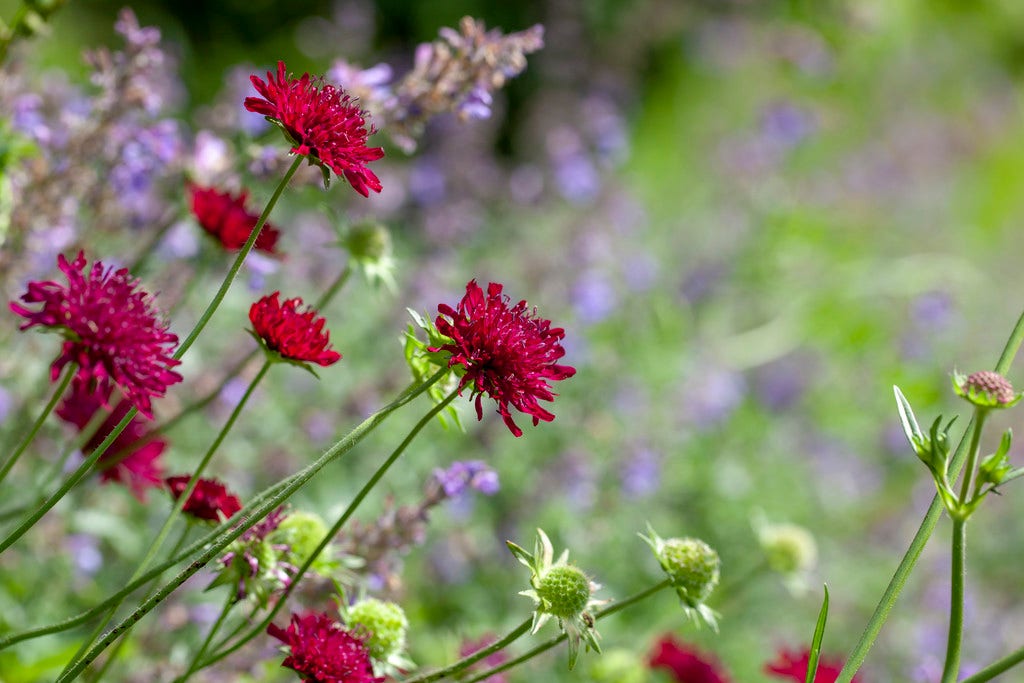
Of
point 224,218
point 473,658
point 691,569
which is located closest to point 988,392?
A: point 691,569

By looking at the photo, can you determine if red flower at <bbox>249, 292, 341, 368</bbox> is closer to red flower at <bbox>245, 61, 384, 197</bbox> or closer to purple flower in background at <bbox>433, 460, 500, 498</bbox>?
red flower at <bbox>245, 61, 384, 197</bbox>

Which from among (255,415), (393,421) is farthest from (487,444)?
(255,415)

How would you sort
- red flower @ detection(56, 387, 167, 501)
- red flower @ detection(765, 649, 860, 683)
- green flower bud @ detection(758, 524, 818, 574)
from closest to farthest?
red flower @ detection(56, 387, 167, 501) → red flower @ detection(765, 649, 860, 683) → green flower bud @ detection(758, 524, 818, 574)

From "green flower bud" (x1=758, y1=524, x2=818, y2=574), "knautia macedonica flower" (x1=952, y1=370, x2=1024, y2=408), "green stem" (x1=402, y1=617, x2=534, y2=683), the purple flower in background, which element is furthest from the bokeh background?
"knautia macedonica flower" (x1=952, y1=370, x2=1024, y2=408)

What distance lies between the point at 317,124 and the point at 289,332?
0.17 metres

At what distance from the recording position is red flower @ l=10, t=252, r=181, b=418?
2.33ft

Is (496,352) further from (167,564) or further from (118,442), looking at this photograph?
(118,442)

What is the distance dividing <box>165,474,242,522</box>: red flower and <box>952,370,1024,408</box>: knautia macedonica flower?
63 cm

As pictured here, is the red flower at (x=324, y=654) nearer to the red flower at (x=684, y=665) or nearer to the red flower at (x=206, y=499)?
the red flower at (x=206, y=499)

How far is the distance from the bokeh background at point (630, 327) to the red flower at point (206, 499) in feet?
1.23

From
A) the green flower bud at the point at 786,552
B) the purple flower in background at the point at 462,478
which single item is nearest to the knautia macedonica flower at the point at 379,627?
the purple flower in background at the point at 462,478

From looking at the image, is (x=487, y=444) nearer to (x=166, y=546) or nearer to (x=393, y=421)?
(x=393, y=421)

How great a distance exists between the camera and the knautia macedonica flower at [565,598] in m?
0.88

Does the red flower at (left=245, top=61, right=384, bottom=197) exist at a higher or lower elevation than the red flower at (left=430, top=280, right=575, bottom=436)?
higher
